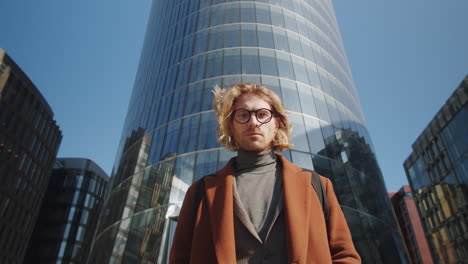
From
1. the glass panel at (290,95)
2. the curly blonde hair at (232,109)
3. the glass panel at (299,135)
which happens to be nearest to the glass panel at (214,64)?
the glass panel at (290,95)

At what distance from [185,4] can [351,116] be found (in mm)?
14435

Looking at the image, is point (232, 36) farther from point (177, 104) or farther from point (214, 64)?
point (177, 104)

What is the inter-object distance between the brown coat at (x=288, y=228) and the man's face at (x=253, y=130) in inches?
8.7

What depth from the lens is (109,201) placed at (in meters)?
17.9

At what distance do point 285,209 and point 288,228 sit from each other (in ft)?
0.39

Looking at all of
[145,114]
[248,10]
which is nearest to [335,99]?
[248,10]

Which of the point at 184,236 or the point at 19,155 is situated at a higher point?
the point at 19,155

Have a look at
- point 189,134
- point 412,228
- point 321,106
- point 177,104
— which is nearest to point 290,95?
point 321,106

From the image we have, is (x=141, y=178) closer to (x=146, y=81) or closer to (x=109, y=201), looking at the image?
(x=109, y=201)

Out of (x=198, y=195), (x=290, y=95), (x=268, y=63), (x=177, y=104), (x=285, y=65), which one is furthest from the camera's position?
(x=285, y=65)

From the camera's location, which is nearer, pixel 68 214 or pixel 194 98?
pixel 194 98

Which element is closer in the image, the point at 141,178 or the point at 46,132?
the point at 141,178

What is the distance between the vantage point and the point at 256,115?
2209 mm

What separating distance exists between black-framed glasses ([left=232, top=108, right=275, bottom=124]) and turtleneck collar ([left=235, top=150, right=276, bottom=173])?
22 cm
